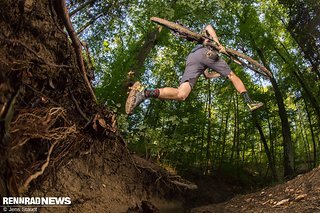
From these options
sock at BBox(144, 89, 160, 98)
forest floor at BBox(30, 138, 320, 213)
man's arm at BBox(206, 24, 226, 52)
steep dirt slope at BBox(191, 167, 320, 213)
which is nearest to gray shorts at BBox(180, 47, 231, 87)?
man's arm at BBox(206, 24, 226, 52)

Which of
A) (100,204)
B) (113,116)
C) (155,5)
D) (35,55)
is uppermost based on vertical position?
(155,5)

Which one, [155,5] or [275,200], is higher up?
[155,5]

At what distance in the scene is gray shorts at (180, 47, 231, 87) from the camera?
4.53 meters

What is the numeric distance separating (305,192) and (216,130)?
34.8 feet

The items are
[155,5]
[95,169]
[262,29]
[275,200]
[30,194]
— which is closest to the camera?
[30,194]

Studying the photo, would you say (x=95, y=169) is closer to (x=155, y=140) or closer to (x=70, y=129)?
(x=70, y=129)

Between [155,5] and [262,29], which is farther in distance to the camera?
[262,29]

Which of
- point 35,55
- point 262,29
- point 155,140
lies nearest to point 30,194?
point 35,55

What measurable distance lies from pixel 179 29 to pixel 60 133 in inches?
77.5

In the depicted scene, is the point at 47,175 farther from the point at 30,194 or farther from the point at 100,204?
the point at 100,204

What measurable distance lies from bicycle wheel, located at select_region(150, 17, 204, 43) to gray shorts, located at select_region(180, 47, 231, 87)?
18 cm

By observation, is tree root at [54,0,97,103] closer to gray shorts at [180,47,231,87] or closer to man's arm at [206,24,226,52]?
gray shorts at [180,47,231,87]

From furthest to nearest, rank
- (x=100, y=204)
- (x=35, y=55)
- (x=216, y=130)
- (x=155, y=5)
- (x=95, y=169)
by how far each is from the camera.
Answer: (x=216, y=130), (x=155, y=5), (x=95, y=169), (x=100, y=204), (x=35, y=55)

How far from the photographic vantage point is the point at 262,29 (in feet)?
39.8
